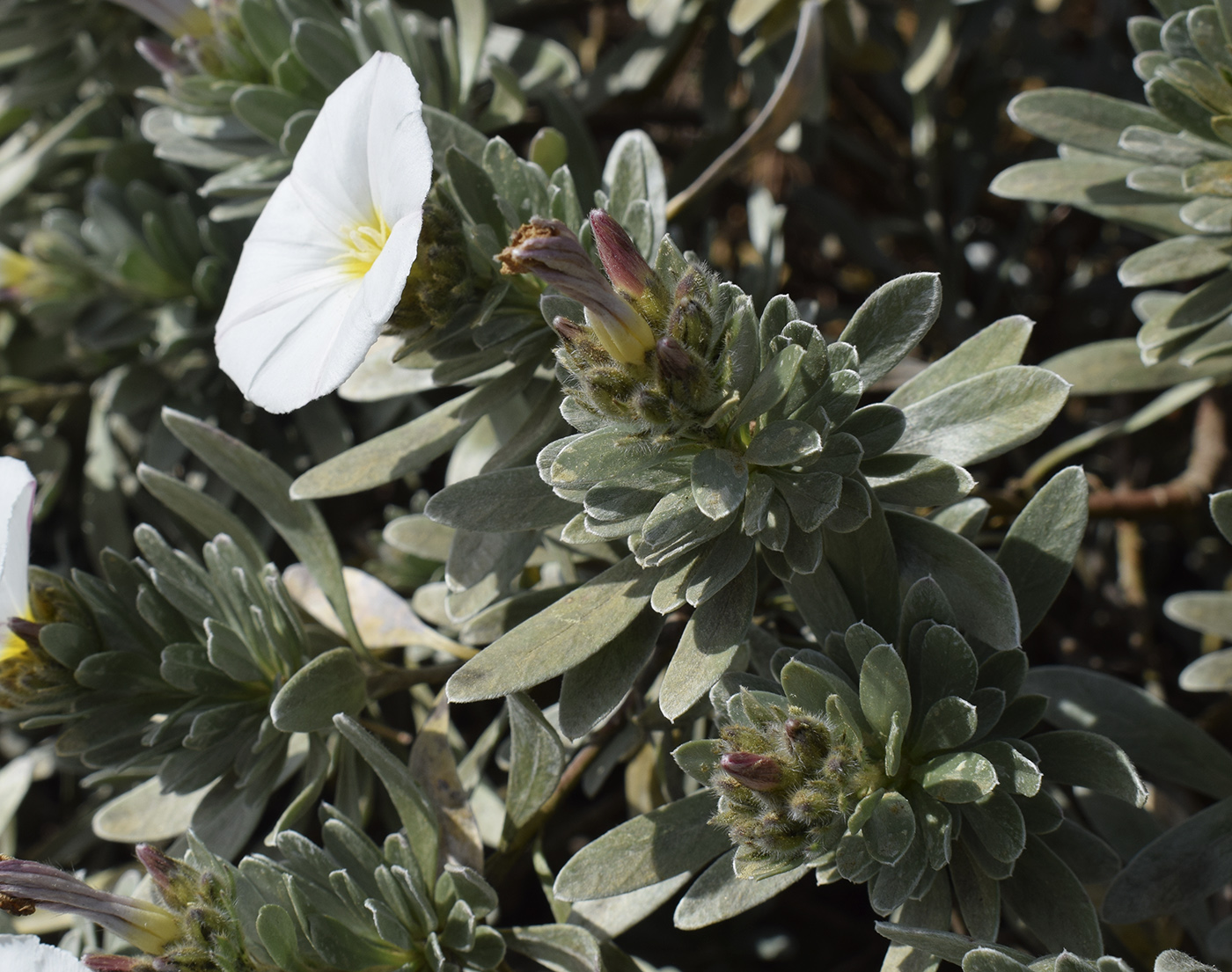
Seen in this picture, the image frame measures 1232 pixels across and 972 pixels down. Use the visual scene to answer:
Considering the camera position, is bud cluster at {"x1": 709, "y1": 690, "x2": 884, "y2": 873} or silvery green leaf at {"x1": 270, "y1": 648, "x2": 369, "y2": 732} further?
silvery green leaf at {"x1": 270, "y1": 648, "x2": 369, "y2": 732}

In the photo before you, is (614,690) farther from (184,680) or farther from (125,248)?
(125,248)

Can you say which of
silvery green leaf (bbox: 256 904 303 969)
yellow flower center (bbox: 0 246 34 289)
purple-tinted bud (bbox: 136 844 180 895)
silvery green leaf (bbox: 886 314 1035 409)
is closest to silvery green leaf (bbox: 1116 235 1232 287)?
silvery green leaf (bbox: 886 314 1035 409)

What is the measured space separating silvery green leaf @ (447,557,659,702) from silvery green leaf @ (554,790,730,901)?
0.26 meters

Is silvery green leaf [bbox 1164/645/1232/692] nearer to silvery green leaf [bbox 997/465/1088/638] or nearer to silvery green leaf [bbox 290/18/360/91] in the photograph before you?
silvery green leaf [bbox 997/465/1088/638]

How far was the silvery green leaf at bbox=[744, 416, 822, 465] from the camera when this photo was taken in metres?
1.25

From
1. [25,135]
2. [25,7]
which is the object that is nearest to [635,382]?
[25,7]

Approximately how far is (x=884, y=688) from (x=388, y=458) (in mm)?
864

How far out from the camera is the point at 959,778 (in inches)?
51.0

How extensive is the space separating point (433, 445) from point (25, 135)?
1964 millimetres

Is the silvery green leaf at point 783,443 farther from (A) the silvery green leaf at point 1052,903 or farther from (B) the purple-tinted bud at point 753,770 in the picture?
(A) the silvery green leaf at point 1052,903

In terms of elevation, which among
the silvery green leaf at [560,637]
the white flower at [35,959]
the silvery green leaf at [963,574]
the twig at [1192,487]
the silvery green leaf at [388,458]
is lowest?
the twig at [1192,487]

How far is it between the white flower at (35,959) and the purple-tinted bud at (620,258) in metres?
1.13

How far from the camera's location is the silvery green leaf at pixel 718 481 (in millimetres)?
1246

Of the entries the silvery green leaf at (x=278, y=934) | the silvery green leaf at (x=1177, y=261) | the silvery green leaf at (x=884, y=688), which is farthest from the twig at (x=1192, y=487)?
the silvery green leaf at (x=278, y=934)
